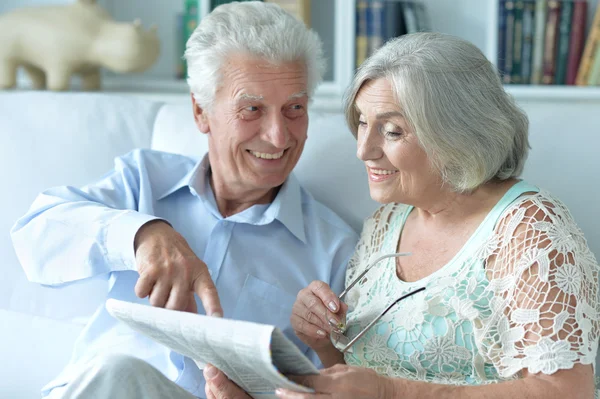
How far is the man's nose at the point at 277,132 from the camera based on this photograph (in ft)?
5.22

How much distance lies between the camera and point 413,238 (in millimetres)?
1536

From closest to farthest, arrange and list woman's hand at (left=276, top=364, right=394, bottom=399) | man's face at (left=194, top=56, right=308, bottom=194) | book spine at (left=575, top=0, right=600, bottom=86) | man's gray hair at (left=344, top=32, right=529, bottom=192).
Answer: woman's hand at (left=276, top=364, right=394, bottom=399) < man's gray hair at (left=344, top=32, right=529, bottom=192) < man's face at (left=194, top=56, right=308, bottom=194) < book spine at (left=575, top=0, right=600, bottom=86)

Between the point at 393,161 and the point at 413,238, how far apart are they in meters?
0.21

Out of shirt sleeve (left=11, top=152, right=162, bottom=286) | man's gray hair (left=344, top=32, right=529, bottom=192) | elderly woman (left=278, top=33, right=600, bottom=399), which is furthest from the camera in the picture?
shirt sleeve (left=11, top=152, right=162, bottom=286)

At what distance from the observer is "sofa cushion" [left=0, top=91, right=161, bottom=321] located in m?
1.90

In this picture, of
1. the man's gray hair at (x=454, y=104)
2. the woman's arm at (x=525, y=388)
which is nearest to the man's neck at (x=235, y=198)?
the man's gray hair at (x=454, y=104)

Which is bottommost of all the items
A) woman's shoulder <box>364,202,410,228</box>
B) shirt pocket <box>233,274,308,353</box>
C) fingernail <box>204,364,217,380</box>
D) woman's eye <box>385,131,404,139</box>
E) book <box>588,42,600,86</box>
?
shirt pocket <box>233,274,308,353</box>

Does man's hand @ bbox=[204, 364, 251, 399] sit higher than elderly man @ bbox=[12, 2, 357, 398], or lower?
lower

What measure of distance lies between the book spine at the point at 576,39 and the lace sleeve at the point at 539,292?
1.30m

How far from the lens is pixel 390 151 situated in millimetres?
1404

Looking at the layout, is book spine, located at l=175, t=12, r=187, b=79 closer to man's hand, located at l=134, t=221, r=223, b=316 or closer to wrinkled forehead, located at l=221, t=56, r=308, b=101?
wrinkled forehead, located at l=221, t=56, r=308, b=101

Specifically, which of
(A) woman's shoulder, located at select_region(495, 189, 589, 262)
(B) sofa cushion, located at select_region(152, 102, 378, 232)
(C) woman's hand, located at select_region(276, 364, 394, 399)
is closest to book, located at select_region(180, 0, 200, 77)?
(B) sofa cushion, located at select_region(152, 102, 378, 232)

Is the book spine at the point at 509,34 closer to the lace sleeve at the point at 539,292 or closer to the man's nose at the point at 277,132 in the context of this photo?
the man's nose at the point at 277,132

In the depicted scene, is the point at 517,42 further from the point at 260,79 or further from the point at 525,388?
the point at 525,388
